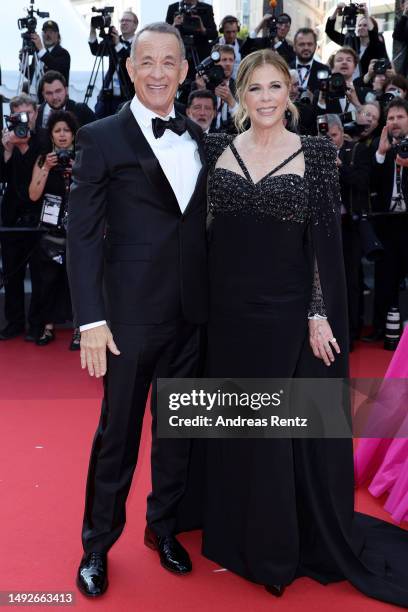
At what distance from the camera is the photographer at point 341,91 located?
19.1 feet

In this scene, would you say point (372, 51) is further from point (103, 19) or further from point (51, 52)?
point (51, 52)

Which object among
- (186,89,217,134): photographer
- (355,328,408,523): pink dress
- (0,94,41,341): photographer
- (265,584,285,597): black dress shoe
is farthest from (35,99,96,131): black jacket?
(265,584,285,597): black dress shoe

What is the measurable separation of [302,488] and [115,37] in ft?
18.7

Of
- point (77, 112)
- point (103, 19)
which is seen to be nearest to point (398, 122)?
point (77, 112)

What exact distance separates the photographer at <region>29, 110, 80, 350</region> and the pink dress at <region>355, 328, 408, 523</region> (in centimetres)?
259

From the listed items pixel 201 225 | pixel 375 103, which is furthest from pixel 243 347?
pixel 375 103

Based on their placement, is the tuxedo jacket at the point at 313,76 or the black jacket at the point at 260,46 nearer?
the tuxedo jacket at the point at 313,76

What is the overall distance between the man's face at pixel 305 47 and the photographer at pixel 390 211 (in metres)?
1.80

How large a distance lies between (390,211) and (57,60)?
12.7 feet

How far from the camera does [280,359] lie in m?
2.31

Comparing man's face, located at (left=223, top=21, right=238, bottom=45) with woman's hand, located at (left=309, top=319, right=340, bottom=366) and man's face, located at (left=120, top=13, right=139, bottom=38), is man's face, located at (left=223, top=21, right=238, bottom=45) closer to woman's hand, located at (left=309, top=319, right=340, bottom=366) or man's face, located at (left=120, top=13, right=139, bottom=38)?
man's face, located at (left=120, top=13, right=139, bottom=38)

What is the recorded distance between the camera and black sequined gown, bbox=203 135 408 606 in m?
2.24

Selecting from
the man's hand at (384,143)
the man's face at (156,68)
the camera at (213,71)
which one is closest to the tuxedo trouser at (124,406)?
the man's face at (156,68)

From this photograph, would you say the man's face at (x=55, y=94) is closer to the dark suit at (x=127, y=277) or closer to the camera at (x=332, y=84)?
the camera at (x=332, y=84)
